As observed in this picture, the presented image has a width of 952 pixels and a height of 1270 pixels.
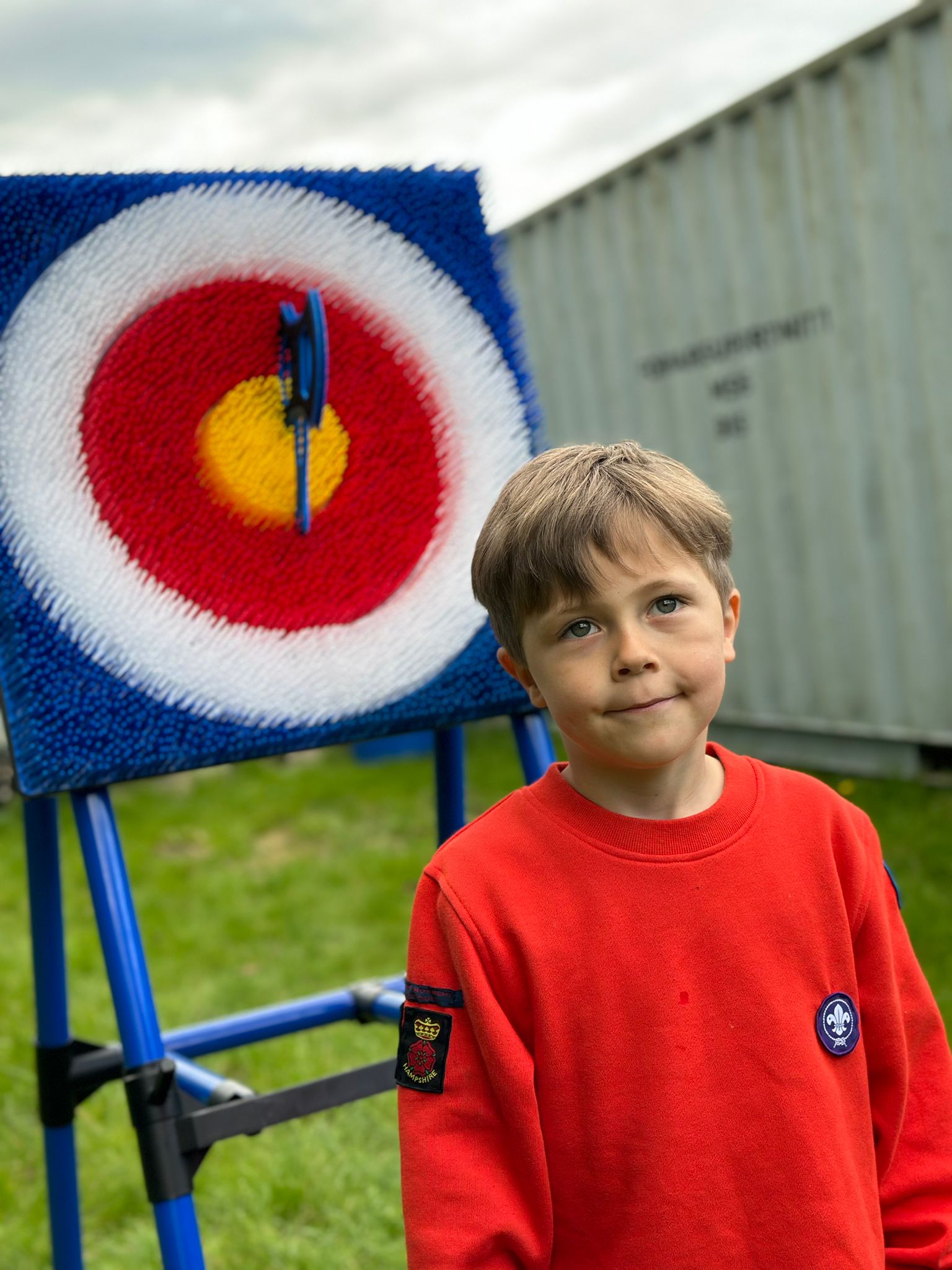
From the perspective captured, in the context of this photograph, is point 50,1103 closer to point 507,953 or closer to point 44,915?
point 44,915

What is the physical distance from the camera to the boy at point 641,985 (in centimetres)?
104

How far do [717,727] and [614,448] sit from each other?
448cm

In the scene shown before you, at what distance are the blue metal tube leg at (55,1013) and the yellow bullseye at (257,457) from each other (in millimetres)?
523

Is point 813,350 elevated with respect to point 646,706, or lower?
elevated

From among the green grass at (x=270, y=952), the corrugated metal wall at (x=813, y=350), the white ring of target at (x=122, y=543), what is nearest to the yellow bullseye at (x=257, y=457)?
the white ring of target at (x=122, y=543)

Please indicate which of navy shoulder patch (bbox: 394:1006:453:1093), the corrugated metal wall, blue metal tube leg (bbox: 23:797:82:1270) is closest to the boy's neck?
navy shoulder patch (bbox: 394:1006:453:1093)

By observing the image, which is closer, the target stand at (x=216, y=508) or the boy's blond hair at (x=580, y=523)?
the boy's blond hair at (x=580, y=523)

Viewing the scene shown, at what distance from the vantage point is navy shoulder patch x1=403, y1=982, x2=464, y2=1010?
1062 mm

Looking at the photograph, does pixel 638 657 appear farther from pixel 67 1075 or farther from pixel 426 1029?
pixel 67 1075

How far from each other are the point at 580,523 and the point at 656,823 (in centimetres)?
26

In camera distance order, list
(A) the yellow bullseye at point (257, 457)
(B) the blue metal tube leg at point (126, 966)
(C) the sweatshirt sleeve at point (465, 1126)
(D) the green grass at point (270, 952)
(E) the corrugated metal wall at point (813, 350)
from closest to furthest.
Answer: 1. (C) the sweatshirt sleeve at point (465, 1126)
2. (B) the blue metal tube leg at point (126, 966)
3. (A) the yellow bullseye at point (257, 457)
4. (D) the green grass at point (270, 952)
5. (E) the corrugated metal wall at point (813, 350)

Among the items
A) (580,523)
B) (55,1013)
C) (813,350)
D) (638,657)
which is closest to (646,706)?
(638,657)

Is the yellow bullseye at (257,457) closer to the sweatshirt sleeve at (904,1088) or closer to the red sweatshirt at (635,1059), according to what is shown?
the red sweatshirt at (635,1059)

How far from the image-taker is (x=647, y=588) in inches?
42.4
